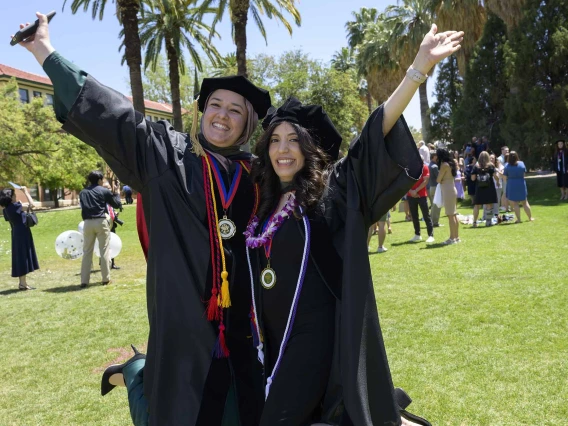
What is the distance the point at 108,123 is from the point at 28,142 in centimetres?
3609

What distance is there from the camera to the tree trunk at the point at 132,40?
17.0m

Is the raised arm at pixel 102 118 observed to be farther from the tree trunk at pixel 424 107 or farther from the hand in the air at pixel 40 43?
the tree trunk at pixel 424 107

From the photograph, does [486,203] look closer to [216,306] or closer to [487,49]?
[216,306]

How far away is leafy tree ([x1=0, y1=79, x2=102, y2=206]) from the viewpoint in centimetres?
3406

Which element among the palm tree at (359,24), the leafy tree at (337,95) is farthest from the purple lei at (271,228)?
the palm tree at (359,24)

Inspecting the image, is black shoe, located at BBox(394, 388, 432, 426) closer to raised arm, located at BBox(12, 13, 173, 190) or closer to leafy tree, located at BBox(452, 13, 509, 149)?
raised arm, located at BBox(12, 13, 173, 190)

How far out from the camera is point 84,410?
176 inches

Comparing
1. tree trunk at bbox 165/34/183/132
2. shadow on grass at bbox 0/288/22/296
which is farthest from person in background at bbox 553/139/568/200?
tree trunk at bbox 165/34/183/132

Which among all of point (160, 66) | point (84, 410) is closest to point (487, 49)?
point (84, 410)

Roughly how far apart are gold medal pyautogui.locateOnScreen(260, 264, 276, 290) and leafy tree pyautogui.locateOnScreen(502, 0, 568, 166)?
21.4 metres

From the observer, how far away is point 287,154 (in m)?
2.67

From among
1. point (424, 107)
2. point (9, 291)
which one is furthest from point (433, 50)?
point (424, 107)

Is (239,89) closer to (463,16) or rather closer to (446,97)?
(463,16)

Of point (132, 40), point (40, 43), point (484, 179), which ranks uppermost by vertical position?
point (132, 40)
